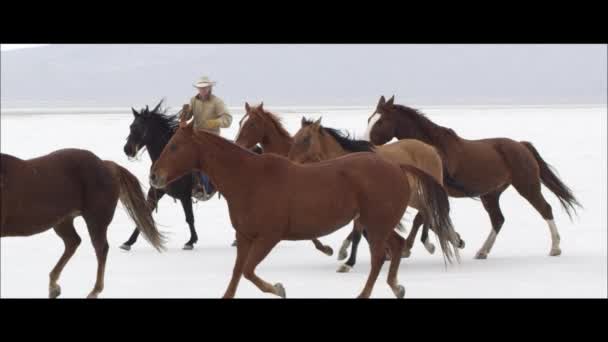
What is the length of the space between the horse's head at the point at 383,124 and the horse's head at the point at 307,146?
3.56ft

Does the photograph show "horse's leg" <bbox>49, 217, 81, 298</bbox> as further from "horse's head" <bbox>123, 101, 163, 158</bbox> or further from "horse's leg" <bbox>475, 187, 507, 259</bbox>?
"horse's leg" <bbox>475, 187, 507, 259</bbox>

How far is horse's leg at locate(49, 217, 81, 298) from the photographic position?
8578mm

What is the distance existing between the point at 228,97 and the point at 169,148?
156 metres

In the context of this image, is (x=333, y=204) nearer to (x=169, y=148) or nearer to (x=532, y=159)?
(x=169, y=148)

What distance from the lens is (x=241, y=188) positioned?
7.93m

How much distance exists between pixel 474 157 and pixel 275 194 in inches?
172

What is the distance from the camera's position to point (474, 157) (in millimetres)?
11688

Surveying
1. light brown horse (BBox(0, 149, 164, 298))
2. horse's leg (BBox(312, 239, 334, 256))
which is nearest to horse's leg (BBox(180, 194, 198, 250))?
horse's leg (BBox(312, 239, 334, 256))

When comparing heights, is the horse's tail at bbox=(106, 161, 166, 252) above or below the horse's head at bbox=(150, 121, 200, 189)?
below

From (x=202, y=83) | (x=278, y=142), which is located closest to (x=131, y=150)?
(x=202, y=83)

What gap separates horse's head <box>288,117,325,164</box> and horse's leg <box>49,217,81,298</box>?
2.79 m

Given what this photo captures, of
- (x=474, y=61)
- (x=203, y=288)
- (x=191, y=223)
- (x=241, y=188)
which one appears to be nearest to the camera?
(x=241, y=188)

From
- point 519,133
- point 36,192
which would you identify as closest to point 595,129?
point 519,133

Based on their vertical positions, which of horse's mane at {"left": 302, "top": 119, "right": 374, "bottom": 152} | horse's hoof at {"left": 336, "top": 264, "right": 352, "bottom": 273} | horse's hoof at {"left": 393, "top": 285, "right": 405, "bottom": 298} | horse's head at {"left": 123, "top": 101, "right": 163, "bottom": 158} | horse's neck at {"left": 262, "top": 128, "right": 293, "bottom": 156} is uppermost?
horse's mane at {"left": 302, "top": 119, "right": 374, "bottom": 152}
